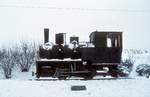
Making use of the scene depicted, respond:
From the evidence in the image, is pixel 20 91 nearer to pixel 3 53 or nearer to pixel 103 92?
pixel 103 92

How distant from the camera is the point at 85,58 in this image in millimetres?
22469

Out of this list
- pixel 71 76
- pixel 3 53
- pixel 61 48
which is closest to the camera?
pixel 71 76

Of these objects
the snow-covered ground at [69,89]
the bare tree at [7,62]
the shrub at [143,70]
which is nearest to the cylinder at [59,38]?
the snow-covered ground at [69,89]

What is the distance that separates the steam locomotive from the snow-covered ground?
6.83 metres

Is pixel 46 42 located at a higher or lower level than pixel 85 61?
higher

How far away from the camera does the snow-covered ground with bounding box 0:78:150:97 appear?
39.6 feet

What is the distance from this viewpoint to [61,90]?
1309cm

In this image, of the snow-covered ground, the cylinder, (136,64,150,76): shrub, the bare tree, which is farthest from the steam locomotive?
the bare tree

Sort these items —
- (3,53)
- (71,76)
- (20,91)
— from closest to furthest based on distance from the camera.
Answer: (20,91)
(71,76)
(3,53)

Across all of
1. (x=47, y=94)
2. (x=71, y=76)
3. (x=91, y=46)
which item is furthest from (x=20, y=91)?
(x=91, y=46)

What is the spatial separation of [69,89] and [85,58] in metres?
9.25

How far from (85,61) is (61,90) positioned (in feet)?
31.7

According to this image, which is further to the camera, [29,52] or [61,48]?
[29,52]

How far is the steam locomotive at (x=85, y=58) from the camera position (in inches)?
864
